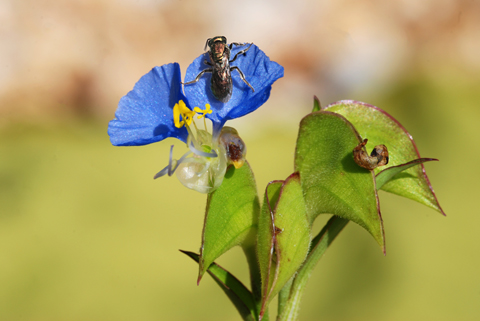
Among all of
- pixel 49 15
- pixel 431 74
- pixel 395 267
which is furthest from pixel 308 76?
pixel 49 15

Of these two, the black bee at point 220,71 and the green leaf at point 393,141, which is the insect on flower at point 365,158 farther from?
the black bee at point 220,71

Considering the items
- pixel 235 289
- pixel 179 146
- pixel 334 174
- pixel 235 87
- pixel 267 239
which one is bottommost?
pixel 235 289

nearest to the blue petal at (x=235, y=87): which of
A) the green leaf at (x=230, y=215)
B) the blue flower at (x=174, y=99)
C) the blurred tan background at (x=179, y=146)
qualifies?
the blue flower at (x=174, y=99)

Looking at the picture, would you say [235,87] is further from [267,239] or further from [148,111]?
[267,239]

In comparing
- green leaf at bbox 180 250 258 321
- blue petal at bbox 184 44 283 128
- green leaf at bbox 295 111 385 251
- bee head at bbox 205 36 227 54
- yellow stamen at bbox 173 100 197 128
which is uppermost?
bee head at bbox 205 36 227 54

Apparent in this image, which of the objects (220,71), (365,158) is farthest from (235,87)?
(365,158)

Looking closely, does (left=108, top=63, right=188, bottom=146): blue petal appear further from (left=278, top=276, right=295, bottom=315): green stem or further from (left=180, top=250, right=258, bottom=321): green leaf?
(left=278, top=276, right=295, bottom=315): green stem

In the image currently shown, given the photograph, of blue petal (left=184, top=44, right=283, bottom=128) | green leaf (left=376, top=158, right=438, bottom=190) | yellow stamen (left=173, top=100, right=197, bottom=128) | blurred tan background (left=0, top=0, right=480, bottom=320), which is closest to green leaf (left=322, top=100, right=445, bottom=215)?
green leaf (left=376, top=158, right=438, bottom=190)
